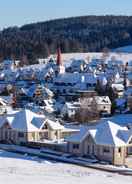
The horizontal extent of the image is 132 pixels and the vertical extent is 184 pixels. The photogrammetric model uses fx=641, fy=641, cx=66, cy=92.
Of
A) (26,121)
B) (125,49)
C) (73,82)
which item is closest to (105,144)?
(26,121)

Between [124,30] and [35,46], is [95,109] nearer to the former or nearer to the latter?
[35,46]

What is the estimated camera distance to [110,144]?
80.8ft

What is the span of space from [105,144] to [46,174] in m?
3.73

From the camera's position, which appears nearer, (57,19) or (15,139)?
(15,139)

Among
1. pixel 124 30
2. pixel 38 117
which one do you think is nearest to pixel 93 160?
pixel 38 117

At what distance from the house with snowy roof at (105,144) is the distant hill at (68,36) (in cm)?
6488

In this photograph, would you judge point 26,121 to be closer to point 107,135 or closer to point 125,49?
point 107,135

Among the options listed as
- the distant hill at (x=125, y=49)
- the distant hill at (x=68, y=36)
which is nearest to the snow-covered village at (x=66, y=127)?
the distant hill at (x=68, y=36)

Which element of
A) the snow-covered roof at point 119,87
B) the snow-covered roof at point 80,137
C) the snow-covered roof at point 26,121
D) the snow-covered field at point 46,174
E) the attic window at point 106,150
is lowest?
the snow-covered field at point 46,174

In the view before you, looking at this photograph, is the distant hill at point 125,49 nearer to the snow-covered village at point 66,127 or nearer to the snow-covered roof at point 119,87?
the snow-covered village at point 66,127

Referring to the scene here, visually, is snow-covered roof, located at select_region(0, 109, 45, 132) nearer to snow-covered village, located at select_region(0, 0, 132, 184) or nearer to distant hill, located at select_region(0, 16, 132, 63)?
snow-covered village, located at select_region(0, 0, 132, 184)

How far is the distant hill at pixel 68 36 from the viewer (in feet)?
322

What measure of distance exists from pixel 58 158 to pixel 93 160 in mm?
1393

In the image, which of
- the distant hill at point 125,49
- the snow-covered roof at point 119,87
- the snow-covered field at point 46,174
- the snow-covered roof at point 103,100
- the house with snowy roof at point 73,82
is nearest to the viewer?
the snow-covered field at point 46,174
